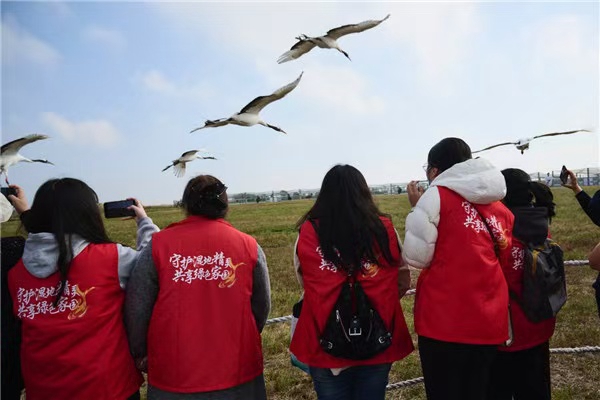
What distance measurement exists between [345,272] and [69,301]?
1379 millimetres

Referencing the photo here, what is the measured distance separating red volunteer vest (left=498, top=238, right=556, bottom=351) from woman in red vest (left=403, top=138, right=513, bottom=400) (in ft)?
0.97

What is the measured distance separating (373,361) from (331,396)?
1.03 ft

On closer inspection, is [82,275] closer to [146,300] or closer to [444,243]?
[146,300]

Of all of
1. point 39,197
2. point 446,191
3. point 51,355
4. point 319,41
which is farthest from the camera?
point 319,41

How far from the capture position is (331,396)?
94.7 inches

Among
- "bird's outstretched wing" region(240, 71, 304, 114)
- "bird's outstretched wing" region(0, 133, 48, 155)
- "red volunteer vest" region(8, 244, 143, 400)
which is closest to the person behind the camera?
"red volunteer vest" region(8, 244, 143, 400)

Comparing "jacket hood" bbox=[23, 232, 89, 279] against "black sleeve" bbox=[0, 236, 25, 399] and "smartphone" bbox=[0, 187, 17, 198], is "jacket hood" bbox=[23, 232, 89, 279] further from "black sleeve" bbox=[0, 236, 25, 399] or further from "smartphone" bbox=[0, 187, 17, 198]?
"smartphone" bbox=[0, 187, 17, 198]

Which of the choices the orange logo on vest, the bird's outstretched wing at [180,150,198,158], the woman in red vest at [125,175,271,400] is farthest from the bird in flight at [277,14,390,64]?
the orange logo on vest

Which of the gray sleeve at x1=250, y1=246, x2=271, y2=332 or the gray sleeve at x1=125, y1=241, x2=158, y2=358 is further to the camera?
the gray sleeve at x1=250, y1=246, x2=271, y2=332

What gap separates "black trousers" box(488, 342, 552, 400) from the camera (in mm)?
2740

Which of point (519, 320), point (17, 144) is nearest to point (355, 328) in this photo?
point (519, 320)

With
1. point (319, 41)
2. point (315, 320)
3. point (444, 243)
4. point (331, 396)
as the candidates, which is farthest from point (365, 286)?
point (319, 41)

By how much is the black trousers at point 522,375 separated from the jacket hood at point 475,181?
109 cm

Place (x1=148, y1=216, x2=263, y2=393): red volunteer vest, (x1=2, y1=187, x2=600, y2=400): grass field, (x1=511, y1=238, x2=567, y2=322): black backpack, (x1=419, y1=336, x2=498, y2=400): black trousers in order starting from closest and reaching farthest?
(x1=148, y1=216, x2=263, y2=393): red volunteer vest → (x1=419, y1=336, x2=498, y2=400): black trousers → (x1=511, y1=238, x2=567, y2=322): black backpack → (x1=2, y1=187, x2=600, y2=400): grass field
